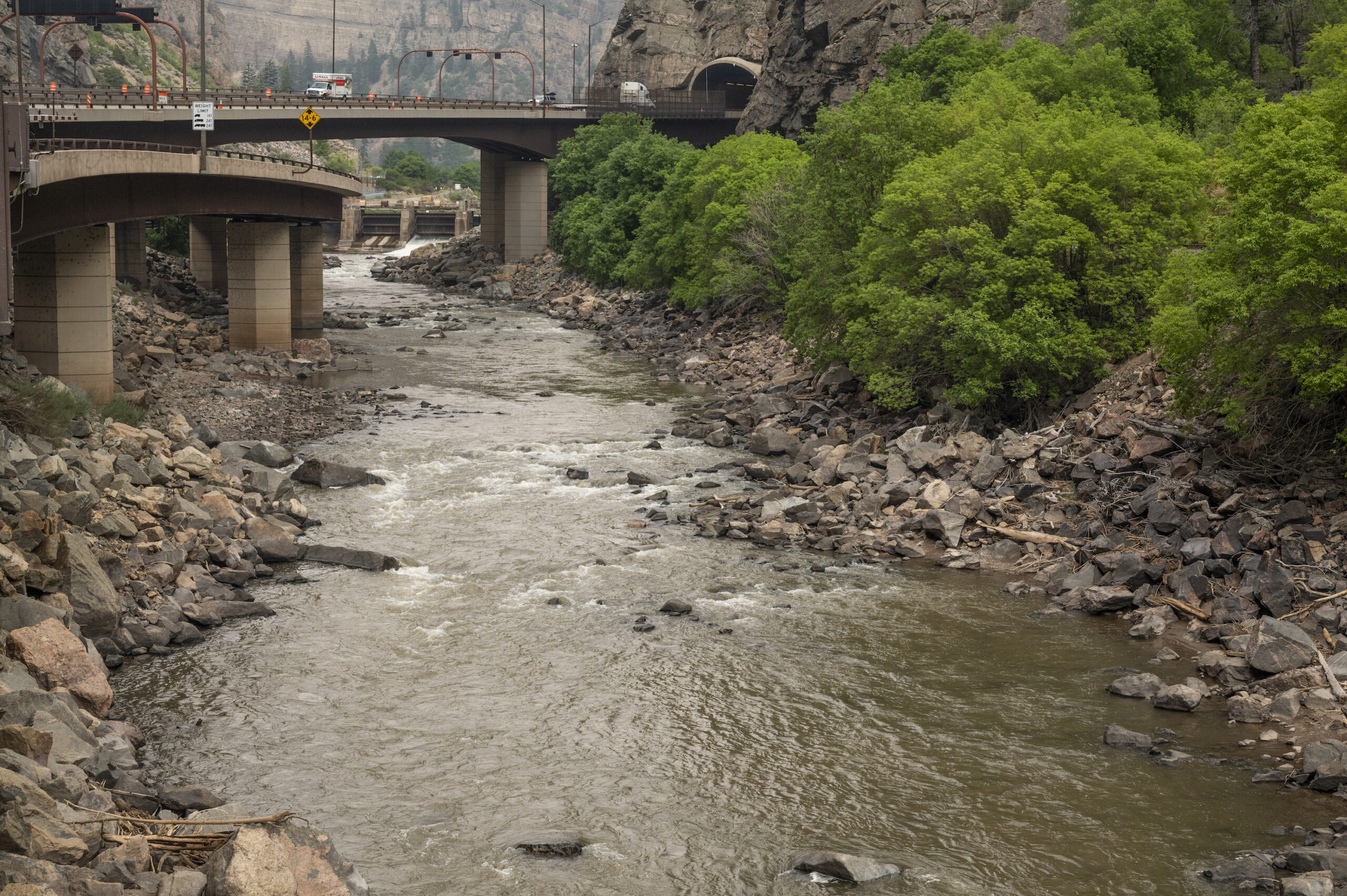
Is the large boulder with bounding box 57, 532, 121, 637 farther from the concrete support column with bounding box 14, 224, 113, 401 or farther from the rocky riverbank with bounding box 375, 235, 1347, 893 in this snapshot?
the concrete support column with bounding box 14, 224, 113, 401

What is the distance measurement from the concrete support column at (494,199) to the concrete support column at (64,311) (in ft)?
278

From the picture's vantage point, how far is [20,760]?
56.0 feet

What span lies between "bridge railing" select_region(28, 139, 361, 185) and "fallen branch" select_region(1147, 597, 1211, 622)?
3658 cm

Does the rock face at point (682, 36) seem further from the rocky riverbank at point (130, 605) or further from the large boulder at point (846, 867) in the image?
the large boulder at point (846, 867)

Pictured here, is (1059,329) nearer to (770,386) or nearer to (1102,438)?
(1102,438)

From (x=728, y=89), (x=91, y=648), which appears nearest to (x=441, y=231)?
(x=728, y=89)

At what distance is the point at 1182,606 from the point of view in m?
28.5

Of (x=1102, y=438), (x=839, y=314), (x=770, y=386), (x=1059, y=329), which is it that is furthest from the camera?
(x=770, y=386)

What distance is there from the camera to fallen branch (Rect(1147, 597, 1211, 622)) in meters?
28.1

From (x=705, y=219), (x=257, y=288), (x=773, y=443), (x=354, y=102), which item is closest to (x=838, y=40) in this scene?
(x=354, y=102)

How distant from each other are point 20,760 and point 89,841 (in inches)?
75.1

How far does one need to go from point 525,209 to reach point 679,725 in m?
110

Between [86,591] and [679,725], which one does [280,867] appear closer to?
[679,725]

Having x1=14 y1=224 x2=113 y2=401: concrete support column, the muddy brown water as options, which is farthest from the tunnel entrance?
the muddy brown water
